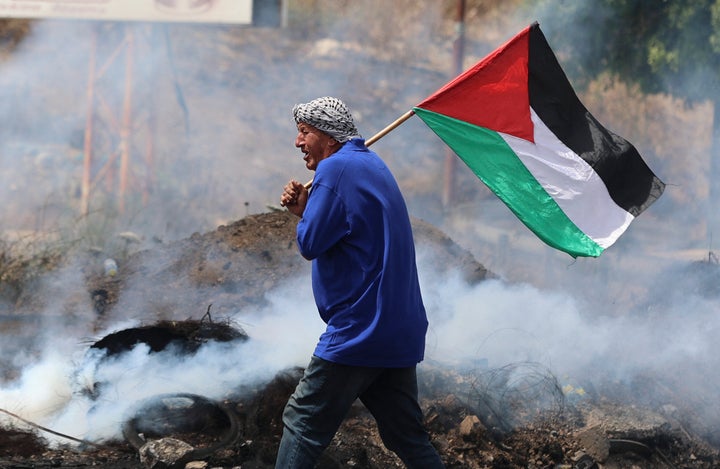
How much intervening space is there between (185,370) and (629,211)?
2709 millimetres

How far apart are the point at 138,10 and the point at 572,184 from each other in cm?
979

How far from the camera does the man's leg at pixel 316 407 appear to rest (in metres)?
3.17

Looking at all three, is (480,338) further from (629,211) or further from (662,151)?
(662,151)

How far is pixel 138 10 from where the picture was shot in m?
12.6

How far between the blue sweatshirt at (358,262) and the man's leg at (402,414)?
13 cm

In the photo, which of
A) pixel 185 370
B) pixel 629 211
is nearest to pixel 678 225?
pixel 629 211

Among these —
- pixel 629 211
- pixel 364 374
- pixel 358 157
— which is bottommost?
pixel 364 374

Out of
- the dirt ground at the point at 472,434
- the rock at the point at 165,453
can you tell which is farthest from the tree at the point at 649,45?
the rock at the point at 165,453

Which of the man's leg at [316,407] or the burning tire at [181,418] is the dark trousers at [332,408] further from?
the burning tire at [181,418]

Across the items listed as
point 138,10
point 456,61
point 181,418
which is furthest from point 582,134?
point 138,10

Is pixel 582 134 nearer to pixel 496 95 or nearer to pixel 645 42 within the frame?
pixel 496 95

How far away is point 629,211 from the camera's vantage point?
4.55 metres

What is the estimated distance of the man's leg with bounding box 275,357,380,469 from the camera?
3166 millimetres

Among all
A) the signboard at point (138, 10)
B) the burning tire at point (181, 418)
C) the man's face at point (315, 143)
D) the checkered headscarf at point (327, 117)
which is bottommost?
the burning tire at point (181, 418)
